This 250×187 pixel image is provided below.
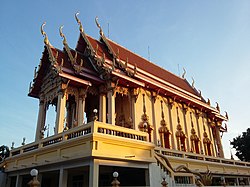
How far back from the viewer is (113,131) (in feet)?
26.6

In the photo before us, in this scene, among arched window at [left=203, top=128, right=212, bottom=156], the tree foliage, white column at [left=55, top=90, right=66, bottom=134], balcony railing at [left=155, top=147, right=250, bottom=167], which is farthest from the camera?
the tree foliage

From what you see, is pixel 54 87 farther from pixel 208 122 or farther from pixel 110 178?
pixel 208 122

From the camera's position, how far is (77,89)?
486 inches

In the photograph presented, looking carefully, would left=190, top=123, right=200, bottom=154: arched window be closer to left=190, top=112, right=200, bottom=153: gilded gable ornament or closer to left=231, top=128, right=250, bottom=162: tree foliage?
left=190, top=112, right=200, bottom=153: gilded gable ornament

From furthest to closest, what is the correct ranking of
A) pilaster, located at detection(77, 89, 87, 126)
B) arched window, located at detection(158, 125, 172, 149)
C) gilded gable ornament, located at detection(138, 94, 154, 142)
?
1. arched window, located at detection(158, 125, 172, 149)
2. gilded gable ornament, located at detection(138, 94, 154, 142)
3. pilaster, located at detection(77, 89, 87, 126)

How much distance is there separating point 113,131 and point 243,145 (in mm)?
20738

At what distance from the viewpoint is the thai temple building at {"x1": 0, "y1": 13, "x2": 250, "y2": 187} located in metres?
7.96

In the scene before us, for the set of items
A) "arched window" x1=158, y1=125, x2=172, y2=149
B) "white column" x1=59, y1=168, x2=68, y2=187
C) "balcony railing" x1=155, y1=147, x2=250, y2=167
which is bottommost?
"white column" x1=59, y1=168, x2=68, y2=187

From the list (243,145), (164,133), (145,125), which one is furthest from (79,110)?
(243,145)

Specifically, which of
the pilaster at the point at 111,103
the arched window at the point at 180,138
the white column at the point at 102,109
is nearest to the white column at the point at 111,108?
the pilaster at the point at 111,103

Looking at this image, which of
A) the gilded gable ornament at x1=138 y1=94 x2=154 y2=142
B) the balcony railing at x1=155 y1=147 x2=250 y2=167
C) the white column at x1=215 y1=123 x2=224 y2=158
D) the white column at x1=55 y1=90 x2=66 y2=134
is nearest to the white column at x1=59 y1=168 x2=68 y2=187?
the white column at x1=55 y1=90 x2=66 y2=134

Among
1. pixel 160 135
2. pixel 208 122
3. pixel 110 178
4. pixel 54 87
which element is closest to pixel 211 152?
pixel 208 122

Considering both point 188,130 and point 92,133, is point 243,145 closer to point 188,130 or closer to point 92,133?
point 188,130

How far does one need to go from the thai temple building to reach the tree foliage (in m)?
6.41
